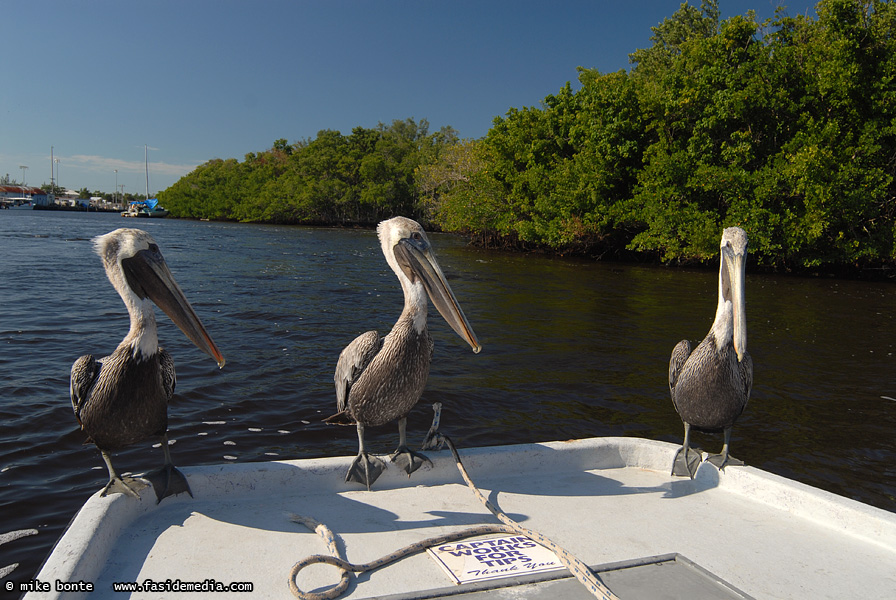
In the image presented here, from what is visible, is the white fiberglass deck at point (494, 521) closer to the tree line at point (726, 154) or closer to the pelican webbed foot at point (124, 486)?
the pelican webbed foot at point (124, 486)

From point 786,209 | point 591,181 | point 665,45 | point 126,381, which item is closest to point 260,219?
point 665,45

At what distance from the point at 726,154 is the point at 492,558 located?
70.6 ft

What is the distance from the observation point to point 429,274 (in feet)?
10.9

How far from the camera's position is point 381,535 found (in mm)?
2674

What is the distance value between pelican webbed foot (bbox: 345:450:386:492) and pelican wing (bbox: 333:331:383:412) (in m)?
0.43

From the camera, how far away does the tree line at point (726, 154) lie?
19.1 metres

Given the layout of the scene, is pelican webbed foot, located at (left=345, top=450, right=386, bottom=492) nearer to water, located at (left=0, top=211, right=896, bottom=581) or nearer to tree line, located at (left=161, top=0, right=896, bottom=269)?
water, located at (left=0, top=211, right=896, bottom=581)

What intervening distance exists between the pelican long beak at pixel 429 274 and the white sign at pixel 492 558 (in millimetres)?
1108

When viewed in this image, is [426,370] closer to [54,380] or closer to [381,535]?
[381,535]

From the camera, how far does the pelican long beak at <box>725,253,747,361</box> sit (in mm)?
3467

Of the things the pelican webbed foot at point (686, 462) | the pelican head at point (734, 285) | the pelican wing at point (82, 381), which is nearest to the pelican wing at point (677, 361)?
the pelican head at point (734, 285)

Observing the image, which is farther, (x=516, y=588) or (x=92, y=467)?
(x=92, y=467)

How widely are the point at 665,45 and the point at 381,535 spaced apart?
52.2 metres

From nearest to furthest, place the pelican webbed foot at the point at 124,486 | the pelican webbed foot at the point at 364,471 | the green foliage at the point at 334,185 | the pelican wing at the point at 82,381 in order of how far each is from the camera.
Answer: the pelican webbed foot at the point at 124,486 → the pelican wing at the point at 82,381 → the pelican webbed foot at the point at 364,471 → the green foliage at the point at 334,185
